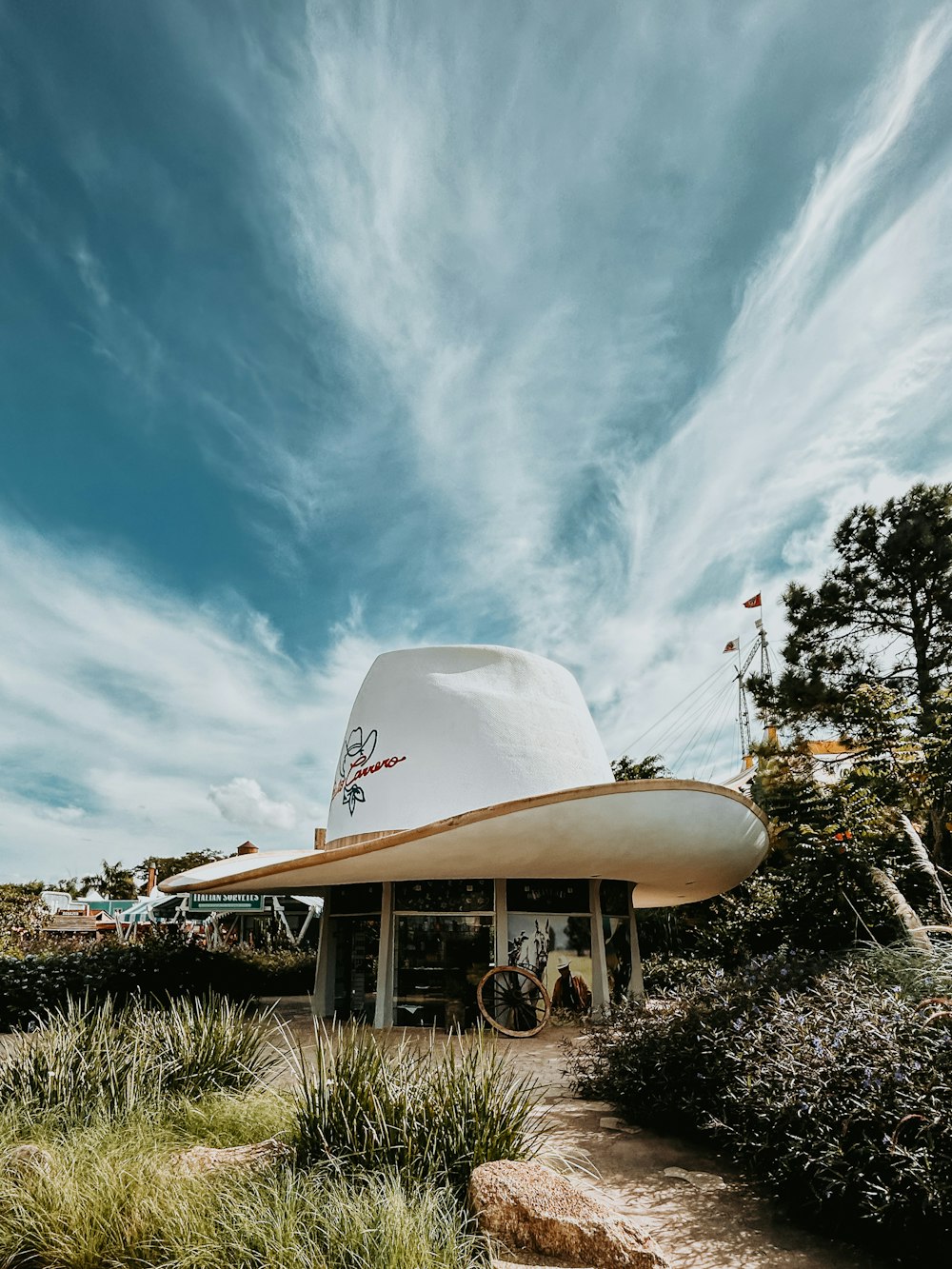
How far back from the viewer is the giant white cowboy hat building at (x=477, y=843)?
10203mm

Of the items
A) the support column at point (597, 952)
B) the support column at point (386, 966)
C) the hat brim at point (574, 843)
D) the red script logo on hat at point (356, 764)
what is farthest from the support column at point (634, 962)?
the red script logo on hat at point (356, 764)

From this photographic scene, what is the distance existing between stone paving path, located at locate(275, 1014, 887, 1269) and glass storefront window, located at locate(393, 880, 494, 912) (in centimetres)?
486

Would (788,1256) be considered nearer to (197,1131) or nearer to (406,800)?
(197,1131)

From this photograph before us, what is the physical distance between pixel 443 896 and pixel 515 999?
68.4 inches

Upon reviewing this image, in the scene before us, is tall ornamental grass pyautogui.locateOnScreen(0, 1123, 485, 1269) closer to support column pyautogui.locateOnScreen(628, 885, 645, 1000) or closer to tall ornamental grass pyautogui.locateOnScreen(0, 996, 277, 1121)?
tall ornamental grass pyautogui.locateOnScreen(0, 996, 277, 1121)

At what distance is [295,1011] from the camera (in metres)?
14.6

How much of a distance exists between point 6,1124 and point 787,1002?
521 cm

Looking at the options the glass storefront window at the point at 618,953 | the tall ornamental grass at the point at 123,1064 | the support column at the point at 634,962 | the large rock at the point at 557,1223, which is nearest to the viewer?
the large rock at the point at 557,1223

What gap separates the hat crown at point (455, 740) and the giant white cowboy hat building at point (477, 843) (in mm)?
24

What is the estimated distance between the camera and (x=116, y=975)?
13352 mm

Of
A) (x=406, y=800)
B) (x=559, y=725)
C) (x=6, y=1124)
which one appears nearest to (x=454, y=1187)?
(x=6, y=1124)

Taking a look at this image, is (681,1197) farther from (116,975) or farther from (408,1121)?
(116,975)

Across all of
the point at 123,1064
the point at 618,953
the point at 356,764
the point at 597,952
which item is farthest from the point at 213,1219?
the point at 356,764

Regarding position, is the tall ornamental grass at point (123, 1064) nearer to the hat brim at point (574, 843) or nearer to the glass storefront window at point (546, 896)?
the hat brim at point (574, 843)
